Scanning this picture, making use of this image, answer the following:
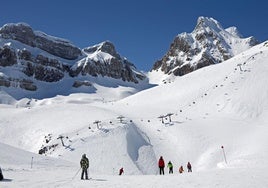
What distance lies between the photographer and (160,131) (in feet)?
191

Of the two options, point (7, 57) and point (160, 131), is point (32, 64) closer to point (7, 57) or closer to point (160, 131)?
point (7, 57)

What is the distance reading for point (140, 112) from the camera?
6862 centimetres

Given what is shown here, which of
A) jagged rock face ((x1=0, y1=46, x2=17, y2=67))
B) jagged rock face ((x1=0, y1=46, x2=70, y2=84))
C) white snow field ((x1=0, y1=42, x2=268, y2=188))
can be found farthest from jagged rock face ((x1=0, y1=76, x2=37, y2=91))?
white snow field ((x1=0, y1=42, x2=268, y2=188))

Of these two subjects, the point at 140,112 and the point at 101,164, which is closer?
the point at 101,164

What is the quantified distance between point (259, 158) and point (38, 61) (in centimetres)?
17062

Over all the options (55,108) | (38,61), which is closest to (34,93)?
(38,61)

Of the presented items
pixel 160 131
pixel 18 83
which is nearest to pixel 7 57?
pixel 18 83

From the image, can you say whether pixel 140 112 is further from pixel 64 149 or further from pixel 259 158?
pixel 259 158

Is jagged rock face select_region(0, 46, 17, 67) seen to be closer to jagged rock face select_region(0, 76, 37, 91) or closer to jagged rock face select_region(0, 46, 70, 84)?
jagged rock face select_region(0, 46, 70, 84)

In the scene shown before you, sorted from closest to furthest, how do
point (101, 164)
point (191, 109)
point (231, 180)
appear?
1. point (231, 180)
2. point (101, 164)
3. point (191, 109)

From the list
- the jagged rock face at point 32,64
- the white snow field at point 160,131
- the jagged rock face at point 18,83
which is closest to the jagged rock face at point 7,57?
the jagged rock face at point 32,64

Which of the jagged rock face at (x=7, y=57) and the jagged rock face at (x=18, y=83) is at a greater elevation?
the jagged rock face at (x=7, y=57)

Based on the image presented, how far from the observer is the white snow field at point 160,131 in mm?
39106

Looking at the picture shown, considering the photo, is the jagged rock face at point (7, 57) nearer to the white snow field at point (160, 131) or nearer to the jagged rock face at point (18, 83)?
the jagged rock face at point (18, 83)
